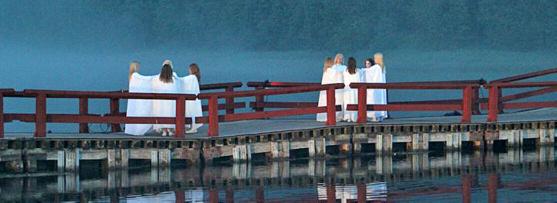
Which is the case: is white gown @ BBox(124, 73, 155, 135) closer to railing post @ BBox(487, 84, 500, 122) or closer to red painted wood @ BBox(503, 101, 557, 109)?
railing post @ BBox(487, 84, 500, 122)

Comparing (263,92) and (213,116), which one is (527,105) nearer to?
(263,92)

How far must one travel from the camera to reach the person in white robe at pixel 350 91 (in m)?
35.5

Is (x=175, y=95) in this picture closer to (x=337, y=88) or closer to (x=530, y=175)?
(x=337, y=88)

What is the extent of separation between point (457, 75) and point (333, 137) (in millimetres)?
43910

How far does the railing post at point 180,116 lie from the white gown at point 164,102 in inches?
55.4

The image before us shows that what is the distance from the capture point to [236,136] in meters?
32.5

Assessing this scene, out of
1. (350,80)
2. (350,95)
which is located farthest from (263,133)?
(350,80)

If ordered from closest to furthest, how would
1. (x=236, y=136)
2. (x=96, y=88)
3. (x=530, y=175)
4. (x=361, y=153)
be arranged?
(x=530, y=175) → (x=236, y=136) → (x=361, y=153) → (x=96, y=88)

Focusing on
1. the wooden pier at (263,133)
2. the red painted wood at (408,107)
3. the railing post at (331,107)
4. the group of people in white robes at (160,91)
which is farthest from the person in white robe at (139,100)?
the red painted wood at (408,107)

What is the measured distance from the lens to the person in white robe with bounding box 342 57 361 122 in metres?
35.5

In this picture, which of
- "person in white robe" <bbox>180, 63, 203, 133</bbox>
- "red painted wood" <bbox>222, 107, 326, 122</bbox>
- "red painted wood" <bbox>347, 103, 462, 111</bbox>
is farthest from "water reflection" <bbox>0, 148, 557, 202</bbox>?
"person in white robe" <bbox>180, 63, 203, 133</bbox>

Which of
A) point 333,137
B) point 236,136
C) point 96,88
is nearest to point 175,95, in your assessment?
point 236,136

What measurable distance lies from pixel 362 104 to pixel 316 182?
4859mm

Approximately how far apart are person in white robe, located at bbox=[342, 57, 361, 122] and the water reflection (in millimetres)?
1659
